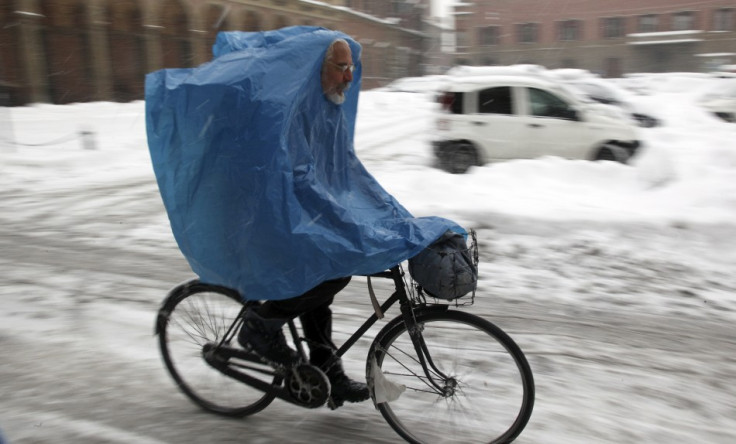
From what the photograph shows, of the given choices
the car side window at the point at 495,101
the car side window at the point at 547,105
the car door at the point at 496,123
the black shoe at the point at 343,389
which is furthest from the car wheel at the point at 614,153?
the black shoe at the point at 343,389

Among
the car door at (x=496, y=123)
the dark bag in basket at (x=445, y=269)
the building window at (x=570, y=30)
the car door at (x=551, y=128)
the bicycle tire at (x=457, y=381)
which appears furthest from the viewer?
the building window at (x=570, y=30)

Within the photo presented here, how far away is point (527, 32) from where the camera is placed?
58938 millimetres

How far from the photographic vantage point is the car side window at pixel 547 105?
29.6ft

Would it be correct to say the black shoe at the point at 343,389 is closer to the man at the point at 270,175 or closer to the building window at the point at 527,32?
the man at the point at 270,175

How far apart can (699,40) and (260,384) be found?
60314mm

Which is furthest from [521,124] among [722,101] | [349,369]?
[722,101]

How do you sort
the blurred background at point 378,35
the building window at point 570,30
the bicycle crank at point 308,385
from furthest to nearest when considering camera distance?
the building window at point 570,30 < the blurred background at point 378,35 < the bicycle crank at point 308,385

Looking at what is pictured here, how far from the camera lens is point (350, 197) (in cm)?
282

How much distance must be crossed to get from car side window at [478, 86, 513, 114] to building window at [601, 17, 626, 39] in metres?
52.9

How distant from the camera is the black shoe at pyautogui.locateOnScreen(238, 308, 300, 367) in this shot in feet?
9.58

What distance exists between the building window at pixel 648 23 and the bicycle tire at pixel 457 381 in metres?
60.7

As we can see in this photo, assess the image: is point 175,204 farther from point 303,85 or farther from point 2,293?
point 2,293

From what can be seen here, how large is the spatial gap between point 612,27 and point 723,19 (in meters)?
9.21

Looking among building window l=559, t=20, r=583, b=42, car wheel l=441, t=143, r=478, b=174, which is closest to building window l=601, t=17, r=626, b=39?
building window l=559, t=20, r=583, b=42
